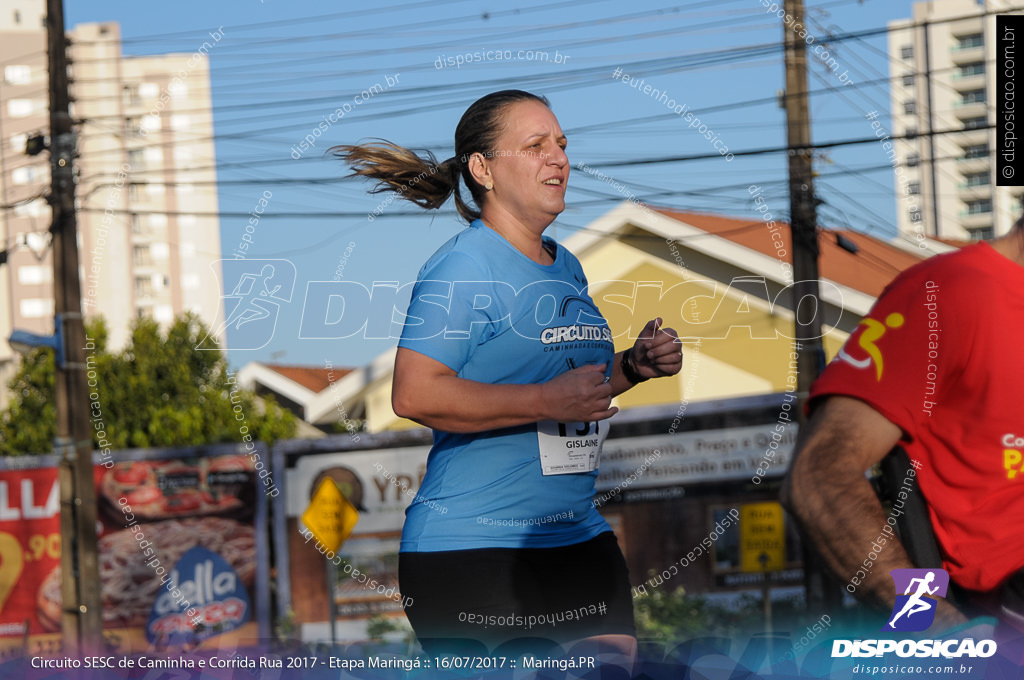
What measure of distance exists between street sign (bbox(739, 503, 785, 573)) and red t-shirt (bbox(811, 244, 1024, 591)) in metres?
9.45

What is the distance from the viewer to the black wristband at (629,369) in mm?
2898

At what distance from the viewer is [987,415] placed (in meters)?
1.81

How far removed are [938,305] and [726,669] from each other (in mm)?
729

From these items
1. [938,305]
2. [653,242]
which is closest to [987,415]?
[938,305]

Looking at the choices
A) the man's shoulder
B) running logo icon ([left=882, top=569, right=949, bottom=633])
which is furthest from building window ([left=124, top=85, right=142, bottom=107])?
running logo icon ([left=882, top=569, right=949, bottom=633])

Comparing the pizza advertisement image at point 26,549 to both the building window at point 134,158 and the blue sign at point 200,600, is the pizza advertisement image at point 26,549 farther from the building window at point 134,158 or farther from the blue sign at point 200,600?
the building window at point 134,158

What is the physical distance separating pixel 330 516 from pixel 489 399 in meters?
Result: 9.65

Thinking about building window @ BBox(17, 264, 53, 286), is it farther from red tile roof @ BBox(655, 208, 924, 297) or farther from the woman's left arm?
the woman's left arm

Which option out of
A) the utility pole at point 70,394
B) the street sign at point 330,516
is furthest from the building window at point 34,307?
the utility pole at point 70,394

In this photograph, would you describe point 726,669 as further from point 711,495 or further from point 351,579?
point 351,579

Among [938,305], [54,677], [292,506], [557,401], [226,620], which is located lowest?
[226,620]

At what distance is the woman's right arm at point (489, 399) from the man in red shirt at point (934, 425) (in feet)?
2.16

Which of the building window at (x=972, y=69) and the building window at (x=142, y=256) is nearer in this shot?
the building window at (x=972, y=69)
